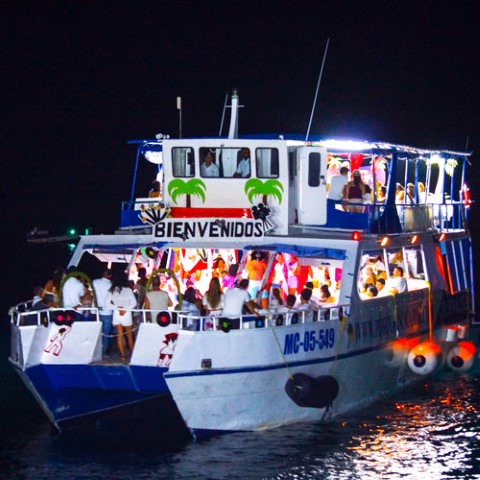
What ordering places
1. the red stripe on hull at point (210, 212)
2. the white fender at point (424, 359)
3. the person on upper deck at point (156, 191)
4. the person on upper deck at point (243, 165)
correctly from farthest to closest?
the person on upper deck at point (156, 191) < the white fender at point (424, 359) < the person on upper deck at point (243, 165) < the red stripe on hull at point (210, 212)

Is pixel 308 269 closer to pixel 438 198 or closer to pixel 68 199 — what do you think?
pixel 438 198

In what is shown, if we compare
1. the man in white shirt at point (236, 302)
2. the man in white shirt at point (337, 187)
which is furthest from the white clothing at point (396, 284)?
the man in white shirt at point (236, 302)

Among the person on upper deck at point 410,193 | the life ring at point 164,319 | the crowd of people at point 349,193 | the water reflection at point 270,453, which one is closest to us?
the water reflection at point 270,453

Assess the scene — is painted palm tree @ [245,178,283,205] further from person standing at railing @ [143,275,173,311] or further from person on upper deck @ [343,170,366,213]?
person standing at railing @ [143,275,173,311]

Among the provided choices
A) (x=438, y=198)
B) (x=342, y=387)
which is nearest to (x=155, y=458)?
(x=342, y=387)

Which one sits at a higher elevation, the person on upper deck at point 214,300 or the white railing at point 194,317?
the person on upper deck at point 214,300

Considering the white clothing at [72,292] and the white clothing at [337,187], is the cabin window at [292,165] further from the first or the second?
the white clothing at [72,292]

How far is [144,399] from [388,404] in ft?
15.0

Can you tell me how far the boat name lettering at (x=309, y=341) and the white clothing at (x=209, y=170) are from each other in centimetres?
350

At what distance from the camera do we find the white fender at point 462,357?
24250 millimetres

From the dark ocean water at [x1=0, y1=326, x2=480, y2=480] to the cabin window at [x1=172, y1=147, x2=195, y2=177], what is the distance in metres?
4.15

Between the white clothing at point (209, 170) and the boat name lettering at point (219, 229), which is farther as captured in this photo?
the white clothing at point (209, 170)

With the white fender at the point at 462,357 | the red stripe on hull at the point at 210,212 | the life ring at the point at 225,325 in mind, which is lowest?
the white fender at the point at 462,357

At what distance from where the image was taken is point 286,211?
69.2 feet
